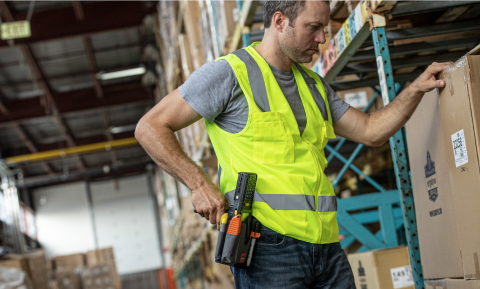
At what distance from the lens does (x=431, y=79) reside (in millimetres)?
1912

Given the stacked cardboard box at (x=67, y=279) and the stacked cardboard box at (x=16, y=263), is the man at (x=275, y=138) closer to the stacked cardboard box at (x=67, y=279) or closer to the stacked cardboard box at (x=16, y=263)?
the stacked cardboard box at (x=16, y=263)

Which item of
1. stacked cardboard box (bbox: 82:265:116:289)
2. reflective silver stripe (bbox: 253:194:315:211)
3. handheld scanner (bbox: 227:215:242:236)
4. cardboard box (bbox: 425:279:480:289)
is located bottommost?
stacked cardboard box (bbox: 82:265:116:289)

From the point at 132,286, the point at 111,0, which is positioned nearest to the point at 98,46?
the point at 111,0

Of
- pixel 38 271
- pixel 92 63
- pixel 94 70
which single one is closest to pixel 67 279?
pixel 38 271

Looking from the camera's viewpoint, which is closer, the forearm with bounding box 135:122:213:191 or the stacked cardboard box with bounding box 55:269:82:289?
the forearm with bounding box 135:122:213:191

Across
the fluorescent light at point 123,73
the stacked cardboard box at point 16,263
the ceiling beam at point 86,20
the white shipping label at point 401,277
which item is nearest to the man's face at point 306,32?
the white shipping label at point 401,277

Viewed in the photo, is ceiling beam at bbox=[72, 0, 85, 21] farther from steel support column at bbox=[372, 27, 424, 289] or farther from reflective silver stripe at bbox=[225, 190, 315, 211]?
reflective silver stripe at bbox=[225, 190, 315, 211]

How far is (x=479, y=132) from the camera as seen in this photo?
5.41 ft

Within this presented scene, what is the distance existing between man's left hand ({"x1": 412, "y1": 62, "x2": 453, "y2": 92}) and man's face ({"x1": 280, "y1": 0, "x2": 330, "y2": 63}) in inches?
15.9

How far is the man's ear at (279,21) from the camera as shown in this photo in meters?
1.98

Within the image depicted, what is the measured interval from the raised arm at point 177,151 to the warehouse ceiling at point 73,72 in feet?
31.9

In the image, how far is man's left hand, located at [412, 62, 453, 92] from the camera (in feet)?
6.20

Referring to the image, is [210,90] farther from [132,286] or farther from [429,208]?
[132,286]

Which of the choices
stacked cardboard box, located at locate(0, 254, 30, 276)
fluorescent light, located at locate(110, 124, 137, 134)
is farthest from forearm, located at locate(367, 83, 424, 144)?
fluorescent light, located at locate(110, 124, 137, 134)
